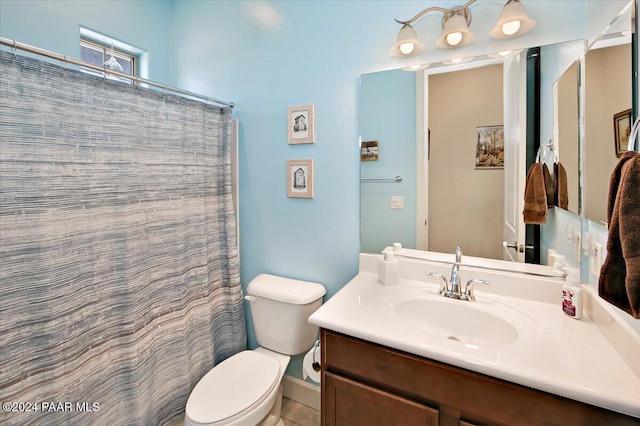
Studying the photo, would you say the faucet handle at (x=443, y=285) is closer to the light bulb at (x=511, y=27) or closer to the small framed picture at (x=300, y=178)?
the small framed picture at (x=300, y=178)

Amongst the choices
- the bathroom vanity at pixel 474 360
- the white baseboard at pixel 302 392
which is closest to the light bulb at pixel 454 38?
the bathroom vanity at pixel 474 360

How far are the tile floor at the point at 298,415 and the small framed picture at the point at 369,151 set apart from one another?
1.51 m

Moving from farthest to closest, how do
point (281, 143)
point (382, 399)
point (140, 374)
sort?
point (281, 143)
point (140, 374)
point (382, 399)

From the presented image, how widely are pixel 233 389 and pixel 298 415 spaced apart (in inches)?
24.2

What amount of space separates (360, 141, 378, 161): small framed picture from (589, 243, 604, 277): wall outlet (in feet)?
3.07

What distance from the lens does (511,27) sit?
4.04 ft

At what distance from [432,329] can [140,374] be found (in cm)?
139

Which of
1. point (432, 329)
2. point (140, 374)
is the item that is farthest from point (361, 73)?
point (140, 374)

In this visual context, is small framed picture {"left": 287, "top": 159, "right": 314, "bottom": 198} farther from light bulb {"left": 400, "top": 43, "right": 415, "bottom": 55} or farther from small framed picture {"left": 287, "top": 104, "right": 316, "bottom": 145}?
light bulb {"left": 400, "top": 43, "right": 415, "bottom": 55}

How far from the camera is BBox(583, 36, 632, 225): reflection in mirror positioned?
89cm

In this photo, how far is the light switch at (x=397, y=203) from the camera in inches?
60.6

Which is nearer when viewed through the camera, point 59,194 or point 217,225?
point 59,194

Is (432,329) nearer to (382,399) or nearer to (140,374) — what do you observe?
(382,399)

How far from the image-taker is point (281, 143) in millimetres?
1858
